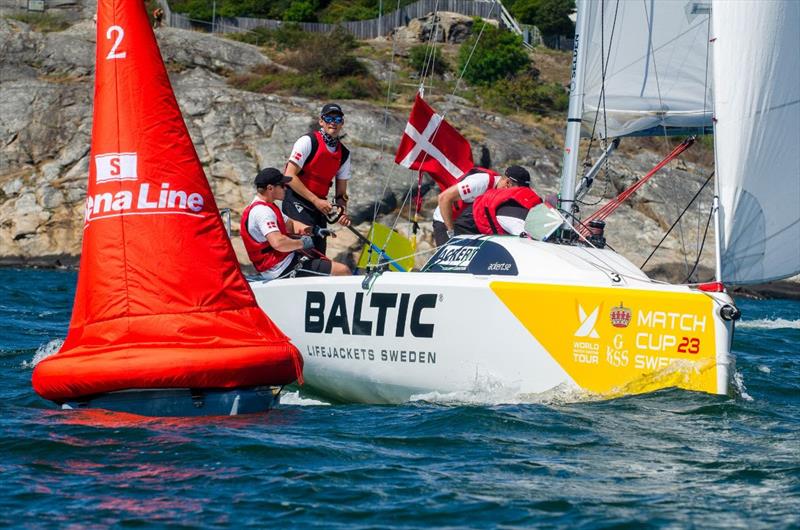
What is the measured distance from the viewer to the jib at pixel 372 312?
7.89m

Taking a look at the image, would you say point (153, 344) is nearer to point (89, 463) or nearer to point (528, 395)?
point (89, 463)

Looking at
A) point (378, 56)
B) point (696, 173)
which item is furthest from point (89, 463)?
point (378, 56)

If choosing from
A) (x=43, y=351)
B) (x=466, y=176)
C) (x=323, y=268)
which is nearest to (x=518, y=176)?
(x=466, y=176)

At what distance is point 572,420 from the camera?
694 cm

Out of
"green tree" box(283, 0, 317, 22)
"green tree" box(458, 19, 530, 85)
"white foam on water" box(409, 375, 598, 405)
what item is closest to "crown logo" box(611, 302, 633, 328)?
"white foam on water" box(409, 375, 598, 405)

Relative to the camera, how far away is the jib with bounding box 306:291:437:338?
789cm

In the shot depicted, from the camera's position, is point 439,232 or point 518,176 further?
point 439,232

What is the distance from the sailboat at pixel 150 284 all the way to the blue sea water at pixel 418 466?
0.19m

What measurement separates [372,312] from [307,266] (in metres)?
1.44

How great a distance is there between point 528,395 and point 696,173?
22.5 metres

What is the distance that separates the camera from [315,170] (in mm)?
10094

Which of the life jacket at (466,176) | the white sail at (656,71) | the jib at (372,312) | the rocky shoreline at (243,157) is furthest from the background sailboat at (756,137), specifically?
the rocky shoreline at (243,157)

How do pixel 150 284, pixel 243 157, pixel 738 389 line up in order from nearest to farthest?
pixel 150 284
pixel 738 389
pixel 243 157

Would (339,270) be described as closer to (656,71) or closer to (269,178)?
(269,178)
